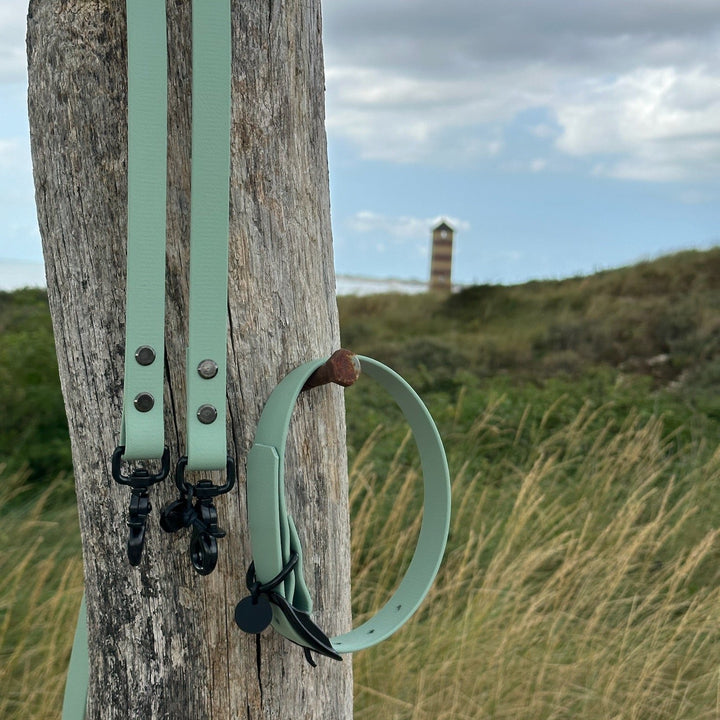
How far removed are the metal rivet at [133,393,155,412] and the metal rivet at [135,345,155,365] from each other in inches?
2.1

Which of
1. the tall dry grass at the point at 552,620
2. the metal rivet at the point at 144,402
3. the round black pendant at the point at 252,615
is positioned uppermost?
the metal rivet at the point at 144,402

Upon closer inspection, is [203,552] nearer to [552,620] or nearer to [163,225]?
[163,225]

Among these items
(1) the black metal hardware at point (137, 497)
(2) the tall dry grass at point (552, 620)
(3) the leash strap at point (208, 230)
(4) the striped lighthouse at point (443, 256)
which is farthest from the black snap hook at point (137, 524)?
(4) the striped lighthouse at point (443, 256)

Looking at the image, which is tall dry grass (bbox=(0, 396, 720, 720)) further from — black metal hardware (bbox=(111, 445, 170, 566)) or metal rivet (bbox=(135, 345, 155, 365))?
metal rivet (bbox=(135, 345, 155, 365))

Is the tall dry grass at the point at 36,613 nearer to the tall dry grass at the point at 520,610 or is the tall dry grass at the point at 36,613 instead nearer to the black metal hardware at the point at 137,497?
the tall dry grass at the point at 520,610

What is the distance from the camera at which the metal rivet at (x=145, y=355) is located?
1.32m

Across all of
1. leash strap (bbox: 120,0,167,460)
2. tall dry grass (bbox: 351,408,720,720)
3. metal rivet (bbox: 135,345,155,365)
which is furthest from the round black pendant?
tall dry grass (bbox: 351,408,720,720)

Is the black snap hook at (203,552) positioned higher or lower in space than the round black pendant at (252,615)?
higher

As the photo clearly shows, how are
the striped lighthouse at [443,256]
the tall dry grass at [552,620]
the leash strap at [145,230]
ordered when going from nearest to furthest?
the leash strap at [145,230], the tall dry grass at [552,620], the striped lighthouse at [443,256]

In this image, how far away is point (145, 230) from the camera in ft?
4.33

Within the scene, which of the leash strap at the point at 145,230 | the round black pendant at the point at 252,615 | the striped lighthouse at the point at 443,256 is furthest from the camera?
the striped lighthouse at the point at 443,256

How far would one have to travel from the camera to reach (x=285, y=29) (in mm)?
1471

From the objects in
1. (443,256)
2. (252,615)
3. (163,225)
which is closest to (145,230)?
(163,225)

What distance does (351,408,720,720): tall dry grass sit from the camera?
308 centimetres
